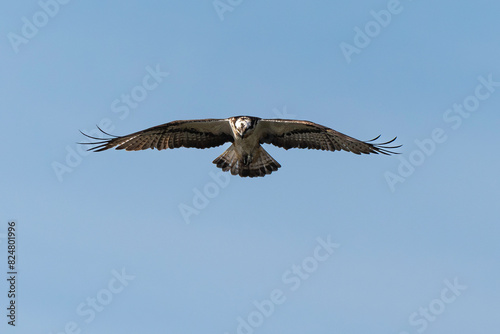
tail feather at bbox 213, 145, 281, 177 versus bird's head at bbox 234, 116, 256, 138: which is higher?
bird's head at bbox 234, 116, 256, 138

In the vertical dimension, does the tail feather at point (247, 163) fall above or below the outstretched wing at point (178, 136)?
below

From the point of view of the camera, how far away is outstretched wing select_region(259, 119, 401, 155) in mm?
21141

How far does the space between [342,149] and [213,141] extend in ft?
9.51

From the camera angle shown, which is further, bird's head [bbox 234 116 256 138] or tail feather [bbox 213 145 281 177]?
tail feather [bbox 213 145 281 177]

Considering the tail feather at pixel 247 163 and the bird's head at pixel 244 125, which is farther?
the tail feather at pixel 247 163

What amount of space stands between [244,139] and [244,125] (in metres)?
0.62

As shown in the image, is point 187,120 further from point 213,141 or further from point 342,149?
point 342,149

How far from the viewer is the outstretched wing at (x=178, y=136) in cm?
2123

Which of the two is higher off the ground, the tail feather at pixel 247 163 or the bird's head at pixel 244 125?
the bird's head at pixel 244 125

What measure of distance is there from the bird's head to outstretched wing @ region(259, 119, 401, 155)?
0.35m

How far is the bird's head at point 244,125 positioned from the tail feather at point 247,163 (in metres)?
0.88

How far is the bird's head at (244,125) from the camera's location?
2092 centimetres

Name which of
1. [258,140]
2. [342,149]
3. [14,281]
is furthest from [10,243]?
[342,149]

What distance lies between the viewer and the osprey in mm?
21172
